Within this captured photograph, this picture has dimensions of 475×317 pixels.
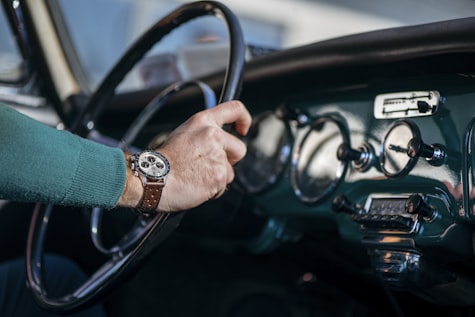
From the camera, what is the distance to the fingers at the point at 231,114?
101 centimetres

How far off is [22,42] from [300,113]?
92 centimetres

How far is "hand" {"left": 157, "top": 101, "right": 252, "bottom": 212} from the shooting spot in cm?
96

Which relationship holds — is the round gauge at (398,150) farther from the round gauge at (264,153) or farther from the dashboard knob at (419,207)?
the round gauge at (264,153)

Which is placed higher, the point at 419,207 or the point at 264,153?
the point at 419,207

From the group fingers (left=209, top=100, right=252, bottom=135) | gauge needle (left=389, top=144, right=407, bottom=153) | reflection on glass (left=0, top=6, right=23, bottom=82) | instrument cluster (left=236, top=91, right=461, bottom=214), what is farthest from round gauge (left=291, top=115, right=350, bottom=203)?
reflection on glass (left=0, top=6, right=23, bottom=82)

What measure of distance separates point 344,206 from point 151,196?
13.5 inches

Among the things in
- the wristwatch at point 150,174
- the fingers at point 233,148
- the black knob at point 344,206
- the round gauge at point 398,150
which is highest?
the round gauge at point 398,150

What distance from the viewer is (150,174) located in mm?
925

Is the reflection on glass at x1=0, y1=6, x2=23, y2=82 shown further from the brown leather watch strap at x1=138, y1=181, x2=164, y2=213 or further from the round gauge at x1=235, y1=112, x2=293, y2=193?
the brown leather watch strap at x1=138, y1=181, x2=164, y2=213

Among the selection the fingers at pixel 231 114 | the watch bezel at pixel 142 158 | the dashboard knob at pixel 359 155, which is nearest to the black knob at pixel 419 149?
the dashboard knob at pixel 359 155

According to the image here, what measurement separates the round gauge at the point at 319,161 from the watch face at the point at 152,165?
36 centimetres

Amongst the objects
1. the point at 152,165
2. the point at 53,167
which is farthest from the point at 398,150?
the point at 53,167

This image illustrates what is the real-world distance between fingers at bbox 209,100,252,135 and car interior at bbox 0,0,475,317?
23mm

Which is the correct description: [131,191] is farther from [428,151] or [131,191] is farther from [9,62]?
[9,62]
